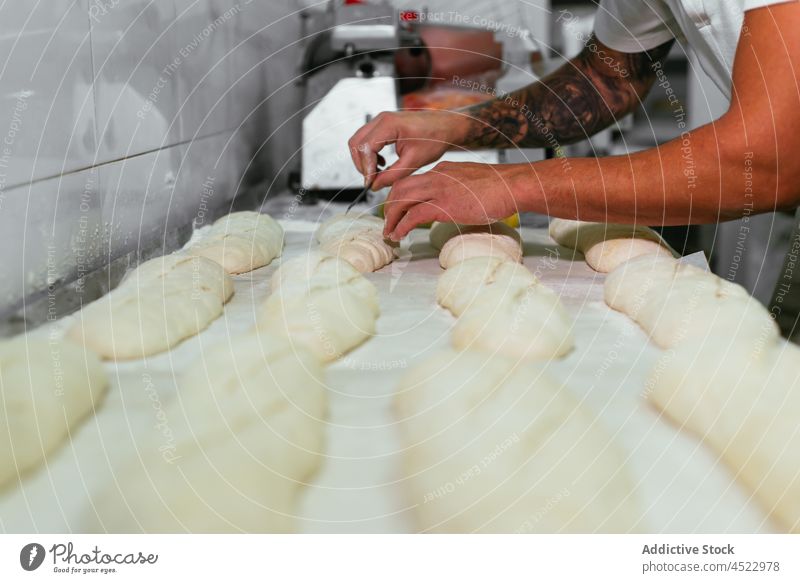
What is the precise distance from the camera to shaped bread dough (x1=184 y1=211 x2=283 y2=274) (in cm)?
126

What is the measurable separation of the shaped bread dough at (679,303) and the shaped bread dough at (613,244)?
0.11 meters

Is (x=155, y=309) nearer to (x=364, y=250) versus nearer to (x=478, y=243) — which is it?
(x=364, y=250)

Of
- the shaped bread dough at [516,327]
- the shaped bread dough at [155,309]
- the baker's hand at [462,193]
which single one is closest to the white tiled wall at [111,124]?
the shaped bread dough at [155,309]

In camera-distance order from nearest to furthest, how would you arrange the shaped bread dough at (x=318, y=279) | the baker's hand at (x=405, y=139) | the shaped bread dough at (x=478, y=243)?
1. the shaped bread dough at (x=318, y=279)
2. the shaped bread dough at (x=478, y=243)
3. the baker's hand at (x=405, y=139)

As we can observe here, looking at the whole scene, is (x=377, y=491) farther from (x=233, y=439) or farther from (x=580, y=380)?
(x=580, y=380)

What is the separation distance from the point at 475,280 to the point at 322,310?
0.26 metres

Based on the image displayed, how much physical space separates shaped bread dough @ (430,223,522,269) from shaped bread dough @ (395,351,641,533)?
18.9 inches

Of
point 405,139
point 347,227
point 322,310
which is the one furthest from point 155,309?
point 405,139

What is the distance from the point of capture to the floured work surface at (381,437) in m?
0.60

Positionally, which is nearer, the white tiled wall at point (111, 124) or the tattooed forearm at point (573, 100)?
the white tiled wall at point (111, 124)

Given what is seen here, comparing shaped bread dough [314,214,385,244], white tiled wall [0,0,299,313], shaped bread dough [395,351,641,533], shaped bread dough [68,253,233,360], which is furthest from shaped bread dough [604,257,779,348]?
white tiled wall [0,0,299,313]

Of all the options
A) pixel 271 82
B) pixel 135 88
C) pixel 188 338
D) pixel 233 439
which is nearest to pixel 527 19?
pixel 271 82

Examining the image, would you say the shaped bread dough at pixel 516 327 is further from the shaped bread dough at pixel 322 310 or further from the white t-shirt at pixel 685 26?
the white t-shirt at pixel 685 26
